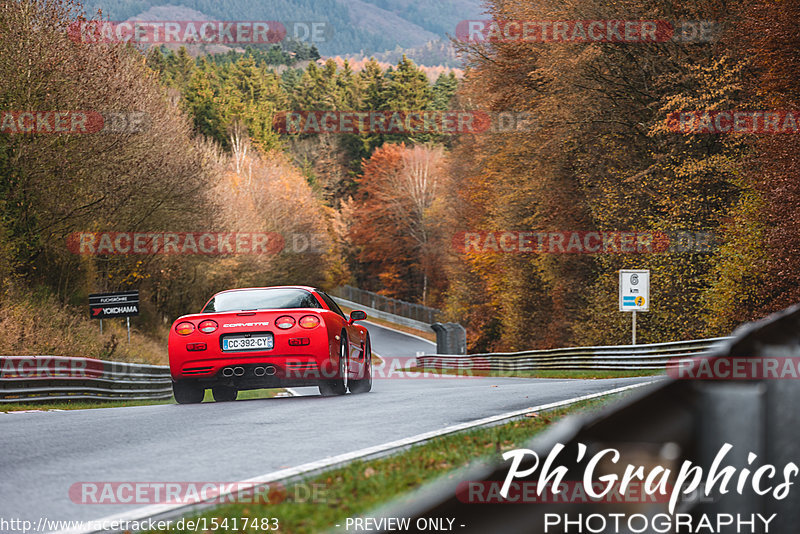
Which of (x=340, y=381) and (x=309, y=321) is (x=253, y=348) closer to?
(x=309, y=321)

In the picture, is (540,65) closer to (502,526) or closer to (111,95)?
(111,95)

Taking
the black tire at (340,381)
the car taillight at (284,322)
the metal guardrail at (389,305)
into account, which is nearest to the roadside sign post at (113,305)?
the black tire at (340,381)

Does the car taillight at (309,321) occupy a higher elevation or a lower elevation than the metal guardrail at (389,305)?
higher

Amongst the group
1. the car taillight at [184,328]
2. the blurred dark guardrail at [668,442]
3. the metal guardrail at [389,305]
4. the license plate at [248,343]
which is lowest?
the metal guardrail at [389,305]

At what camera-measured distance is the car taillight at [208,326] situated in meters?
11.4

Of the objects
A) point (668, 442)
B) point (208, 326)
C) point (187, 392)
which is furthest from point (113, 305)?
point (668, 442)

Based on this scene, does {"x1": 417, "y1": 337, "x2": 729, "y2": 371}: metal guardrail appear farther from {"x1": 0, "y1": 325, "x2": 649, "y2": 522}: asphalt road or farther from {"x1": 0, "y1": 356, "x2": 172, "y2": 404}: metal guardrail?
{"x1": 0, "y1": 356, "x2": 172, "y2": 404}: metal guardrail

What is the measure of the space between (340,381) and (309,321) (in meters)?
1.22

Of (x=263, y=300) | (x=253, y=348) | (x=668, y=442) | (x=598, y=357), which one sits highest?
(x=668, y=442)

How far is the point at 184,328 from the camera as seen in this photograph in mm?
11422

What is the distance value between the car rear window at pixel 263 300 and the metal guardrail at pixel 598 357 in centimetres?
720

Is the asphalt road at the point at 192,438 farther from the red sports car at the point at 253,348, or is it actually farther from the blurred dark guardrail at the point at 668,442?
→ the blurred dark guardrail at the point at 668,442

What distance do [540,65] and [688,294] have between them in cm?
1042

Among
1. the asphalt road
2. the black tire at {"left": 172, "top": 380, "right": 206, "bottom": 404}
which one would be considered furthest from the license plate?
the black tire at {"left": 172, "top": 380, "right": 206, "bottom": 404}
